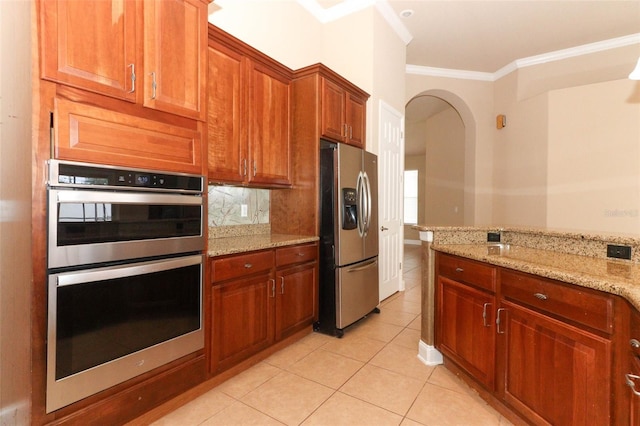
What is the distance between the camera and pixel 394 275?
4125 millimetres

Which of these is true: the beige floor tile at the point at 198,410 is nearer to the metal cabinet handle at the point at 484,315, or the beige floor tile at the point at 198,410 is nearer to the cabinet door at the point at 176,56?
the metal cabinet handle at the point at 484,315

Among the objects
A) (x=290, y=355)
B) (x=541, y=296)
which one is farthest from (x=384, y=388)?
(x=541, y=296)

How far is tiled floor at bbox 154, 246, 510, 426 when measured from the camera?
175 cm

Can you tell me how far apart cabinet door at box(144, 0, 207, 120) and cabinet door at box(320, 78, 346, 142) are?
125cm

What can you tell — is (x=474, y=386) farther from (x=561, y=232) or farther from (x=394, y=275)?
(x=394, y=275)

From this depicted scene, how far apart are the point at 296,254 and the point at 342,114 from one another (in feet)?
4.93

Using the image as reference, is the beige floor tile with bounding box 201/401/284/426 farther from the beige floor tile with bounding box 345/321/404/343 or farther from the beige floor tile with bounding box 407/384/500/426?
the beige floor tile with bounding box 345/321/404/343

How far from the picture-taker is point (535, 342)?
1.50m

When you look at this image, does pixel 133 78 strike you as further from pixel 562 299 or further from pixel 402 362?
pixel 402 362

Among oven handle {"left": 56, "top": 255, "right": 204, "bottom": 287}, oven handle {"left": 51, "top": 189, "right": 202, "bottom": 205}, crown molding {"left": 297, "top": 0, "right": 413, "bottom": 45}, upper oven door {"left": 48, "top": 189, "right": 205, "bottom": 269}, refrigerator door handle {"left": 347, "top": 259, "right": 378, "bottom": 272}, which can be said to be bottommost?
refrigerator door handle {"left": 347, "top": 259, "right": 378, "bottom": 272}

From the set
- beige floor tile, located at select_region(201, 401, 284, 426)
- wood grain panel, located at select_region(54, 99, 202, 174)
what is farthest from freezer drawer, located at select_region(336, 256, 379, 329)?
wood grain panel, located at select_region(54, 99, 202, 174)

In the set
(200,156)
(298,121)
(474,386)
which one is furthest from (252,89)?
(474,386)

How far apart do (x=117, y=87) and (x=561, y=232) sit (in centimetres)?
259

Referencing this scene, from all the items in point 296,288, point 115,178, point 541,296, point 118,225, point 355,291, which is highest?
point 115,178
